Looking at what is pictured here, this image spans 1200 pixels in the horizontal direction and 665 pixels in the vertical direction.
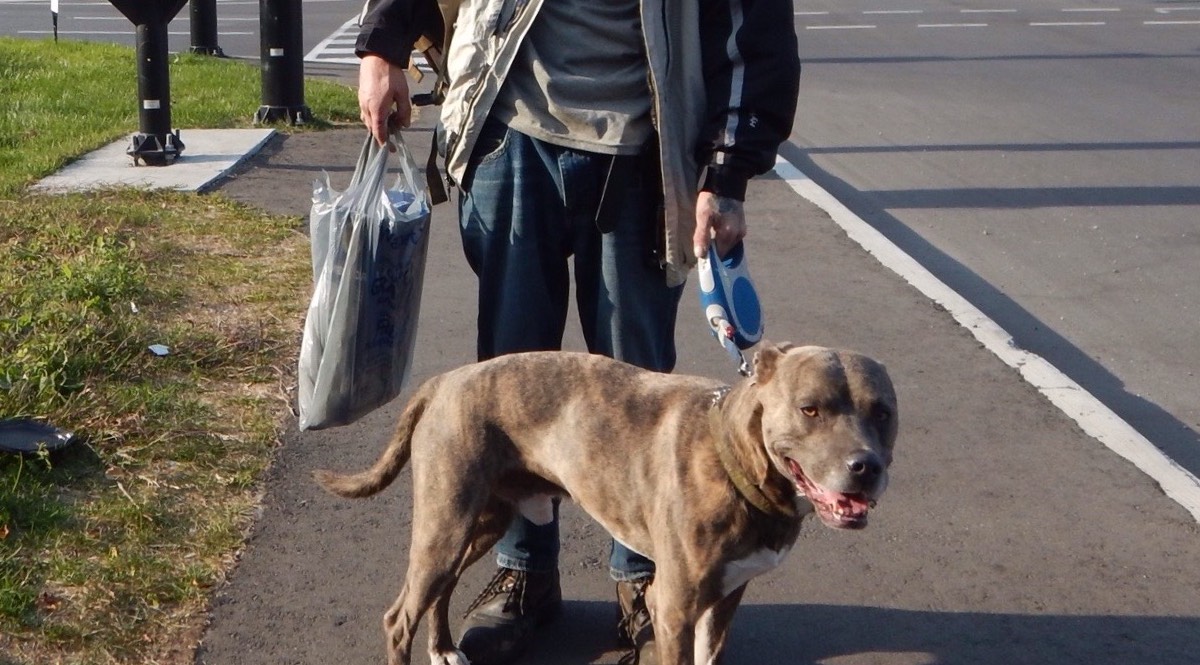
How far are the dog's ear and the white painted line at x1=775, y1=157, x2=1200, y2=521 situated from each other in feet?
7.13

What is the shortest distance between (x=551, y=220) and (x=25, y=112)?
8.76 meters

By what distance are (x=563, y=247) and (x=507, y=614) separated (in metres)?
0.94

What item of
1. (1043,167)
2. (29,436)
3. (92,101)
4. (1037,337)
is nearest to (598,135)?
(29,436)

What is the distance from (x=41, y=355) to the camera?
523 cm

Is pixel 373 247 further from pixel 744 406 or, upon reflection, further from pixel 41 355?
pixel 41 355

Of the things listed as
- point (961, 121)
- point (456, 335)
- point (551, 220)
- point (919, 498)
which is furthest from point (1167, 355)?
point (961, 121)

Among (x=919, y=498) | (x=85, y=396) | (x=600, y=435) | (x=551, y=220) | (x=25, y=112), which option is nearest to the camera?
(x=600, y=435)

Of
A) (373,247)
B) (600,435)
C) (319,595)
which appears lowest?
(319,595)

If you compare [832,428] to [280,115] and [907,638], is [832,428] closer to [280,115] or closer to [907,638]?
[907,638]

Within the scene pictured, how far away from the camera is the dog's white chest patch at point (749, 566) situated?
3.05m

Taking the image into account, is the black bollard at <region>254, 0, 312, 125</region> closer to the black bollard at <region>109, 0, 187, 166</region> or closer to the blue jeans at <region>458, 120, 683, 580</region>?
the black bollard at <region>109, 0, 187, 166</region>

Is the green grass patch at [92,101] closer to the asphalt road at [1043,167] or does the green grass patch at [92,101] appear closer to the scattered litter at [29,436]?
the asphalt road at [1043,167]

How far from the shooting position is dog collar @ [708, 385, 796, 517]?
296 centimetres

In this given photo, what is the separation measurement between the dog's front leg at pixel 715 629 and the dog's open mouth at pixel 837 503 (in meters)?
0.55
